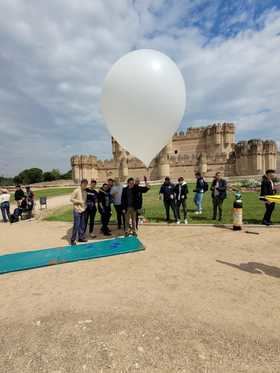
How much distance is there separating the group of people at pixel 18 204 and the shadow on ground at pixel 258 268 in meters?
9.22

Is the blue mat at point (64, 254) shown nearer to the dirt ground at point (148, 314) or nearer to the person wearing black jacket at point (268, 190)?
the dirt ground at point (148, 314)

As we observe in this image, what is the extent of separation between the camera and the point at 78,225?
6.00m

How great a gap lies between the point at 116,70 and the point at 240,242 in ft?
18.5

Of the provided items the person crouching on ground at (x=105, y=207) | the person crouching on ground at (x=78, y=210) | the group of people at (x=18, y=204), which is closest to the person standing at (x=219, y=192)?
the person crouching on ground at (x=105, y=207)

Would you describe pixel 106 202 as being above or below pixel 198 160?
below

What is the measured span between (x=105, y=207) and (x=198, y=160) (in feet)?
139

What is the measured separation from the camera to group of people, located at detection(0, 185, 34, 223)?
31.6ft

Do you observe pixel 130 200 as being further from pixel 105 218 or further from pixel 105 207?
pixel 105 218

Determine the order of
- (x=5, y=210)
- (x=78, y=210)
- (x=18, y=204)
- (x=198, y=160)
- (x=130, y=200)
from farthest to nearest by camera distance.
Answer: (x=198, y=160) → (x=18, y=204) → (x=5, y=210) → (x=130, y=200) → (x=78, y=210)

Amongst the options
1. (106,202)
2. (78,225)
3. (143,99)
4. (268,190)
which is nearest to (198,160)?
(268,190)

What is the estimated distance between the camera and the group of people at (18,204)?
963cm

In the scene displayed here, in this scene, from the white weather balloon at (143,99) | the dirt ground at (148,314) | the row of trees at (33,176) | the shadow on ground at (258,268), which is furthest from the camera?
the row of trees at (33,176)

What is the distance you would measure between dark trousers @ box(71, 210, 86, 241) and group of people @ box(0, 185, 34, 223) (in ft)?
16.9

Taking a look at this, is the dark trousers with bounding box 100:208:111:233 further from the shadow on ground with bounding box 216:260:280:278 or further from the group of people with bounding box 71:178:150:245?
the shadow on ground with bounding box 216:260:280:278
